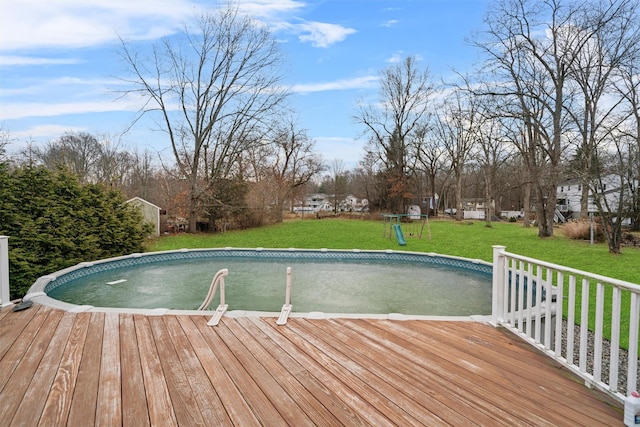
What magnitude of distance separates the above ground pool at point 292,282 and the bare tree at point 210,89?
6244 mm

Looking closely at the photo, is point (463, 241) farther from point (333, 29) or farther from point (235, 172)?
point (235, 172)

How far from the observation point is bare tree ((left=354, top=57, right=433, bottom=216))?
22.2m

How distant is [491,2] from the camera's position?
13055 mm

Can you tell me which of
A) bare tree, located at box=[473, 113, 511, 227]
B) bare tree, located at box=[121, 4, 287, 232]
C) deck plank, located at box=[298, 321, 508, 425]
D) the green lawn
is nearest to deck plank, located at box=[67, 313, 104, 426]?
deck plank, located at box=[298, 321, 508, 425]

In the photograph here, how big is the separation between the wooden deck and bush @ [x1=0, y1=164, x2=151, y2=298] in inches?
130

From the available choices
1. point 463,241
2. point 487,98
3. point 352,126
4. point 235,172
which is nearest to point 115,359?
point 463,241

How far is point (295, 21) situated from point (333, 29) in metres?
1.15

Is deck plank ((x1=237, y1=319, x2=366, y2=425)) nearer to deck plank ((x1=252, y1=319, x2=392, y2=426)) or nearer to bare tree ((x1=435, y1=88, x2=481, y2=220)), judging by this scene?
deck plank ((x1=252, y1=319, x2=392, y2=426))

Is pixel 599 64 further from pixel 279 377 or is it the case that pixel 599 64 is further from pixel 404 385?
pixel 279 377

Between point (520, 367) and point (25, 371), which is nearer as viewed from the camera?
point (25, 371)

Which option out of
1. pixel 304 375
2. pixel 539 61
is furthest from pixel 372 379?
pixel 539 61

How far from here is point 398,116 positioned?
22.6 metres

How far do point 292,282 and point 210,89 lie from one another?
35.3 ft

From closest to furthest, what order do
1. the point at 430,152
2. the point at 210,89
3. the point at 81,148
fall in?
1. the point at 210,89
2. the point at 81,148
3. the point at 430,152
